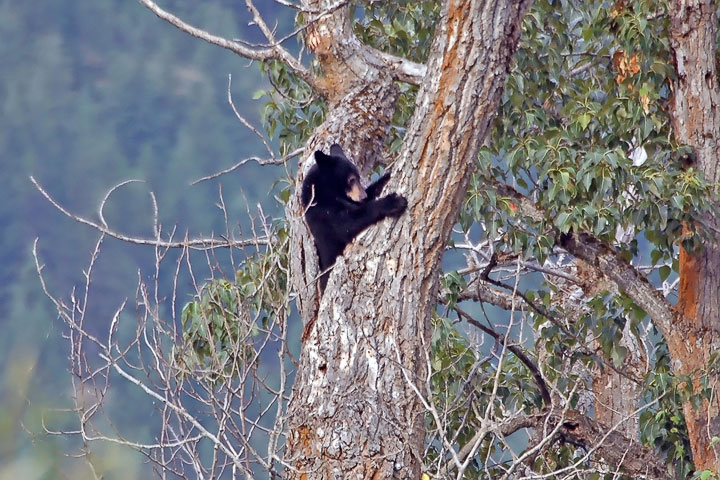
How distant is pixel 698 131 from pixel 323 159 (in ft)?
7.27

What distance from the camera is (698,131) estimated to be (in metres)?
5.03

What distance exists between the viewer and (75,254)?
8.92 metres

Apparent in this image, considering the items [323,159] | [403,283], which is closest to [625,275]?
[323,159]

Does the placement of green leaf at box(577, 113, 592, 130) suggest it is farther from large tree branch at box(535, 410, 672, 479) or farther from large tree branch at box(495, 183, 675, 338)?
large tree branch at box(535, 410, 672, 479)

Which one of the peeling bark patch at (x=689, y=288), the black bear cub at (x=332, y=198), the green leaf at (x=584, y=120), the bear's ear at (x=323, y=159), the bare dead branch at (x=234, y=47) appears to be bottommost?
the peeling bark patch at (x=689, y=288)

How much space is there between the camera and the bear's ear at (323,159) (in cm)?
441

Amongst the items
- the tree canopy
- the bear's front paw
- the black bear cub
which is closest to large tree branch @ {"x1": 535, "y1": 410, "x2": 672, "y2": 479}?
the tree canopy

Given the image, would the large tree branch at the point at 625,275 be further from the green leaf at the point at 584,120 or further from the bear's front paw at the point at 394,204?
the bear's front paw at the point at 394,204

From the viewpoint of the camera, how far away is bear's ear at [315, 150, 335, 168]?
14.5 ft

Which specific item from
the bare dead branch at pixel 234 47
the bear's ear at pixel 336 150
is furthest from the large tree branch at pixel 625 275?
the bare dead branch at pixel 234 47

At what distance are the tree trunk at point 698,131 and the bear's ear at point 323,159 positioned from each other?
2.08 meters

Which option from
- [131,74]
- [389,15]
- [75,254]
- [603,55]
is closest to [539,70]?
[603,55]

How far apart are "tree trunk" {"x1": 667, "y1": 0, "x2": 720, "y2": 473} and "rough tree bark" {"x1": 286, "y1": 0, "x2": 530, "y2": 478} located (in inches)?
81.3

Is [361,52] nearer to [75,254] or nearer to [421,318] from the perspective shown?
[421,318]
